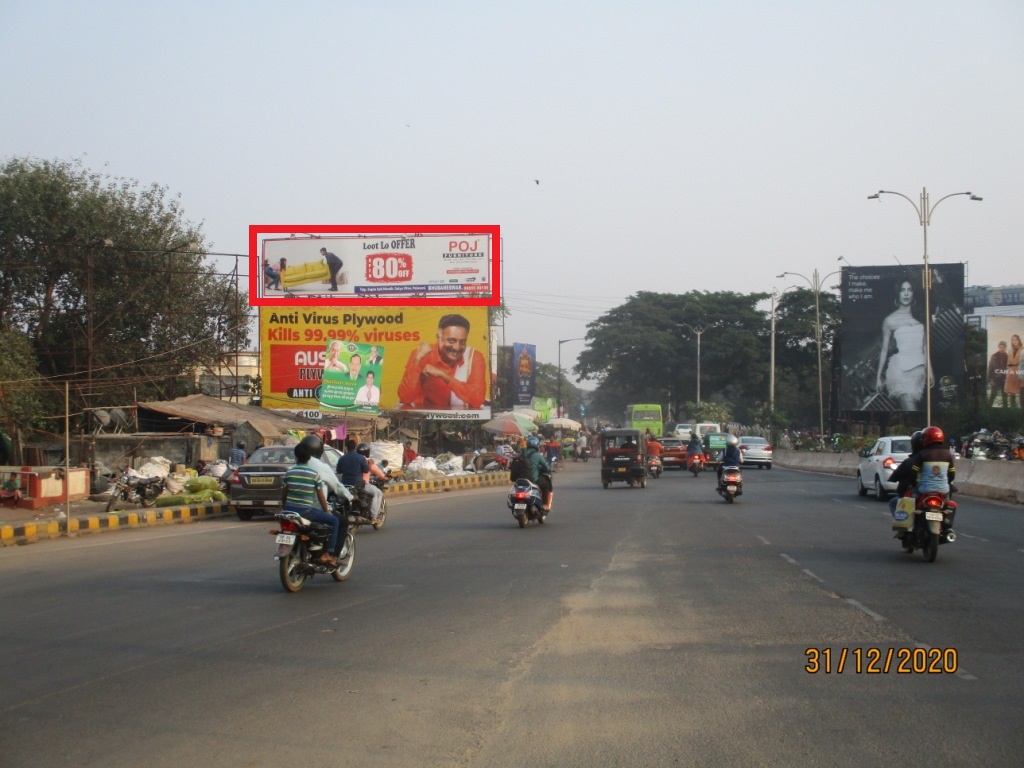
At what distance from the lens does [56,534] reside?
18453 millimetres

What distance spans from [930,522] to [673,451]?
35.5 m

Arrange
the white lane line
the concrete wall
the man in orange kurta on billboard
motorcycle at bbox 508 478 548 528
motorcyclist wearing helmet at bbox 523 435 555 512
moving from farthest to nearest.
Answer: the man in orange kurta on billboard, the concrete wall, motorcyclist wearing helmet at bbox 523 435 555 512, motorcycle at bbox 508 478 548 528, the white lane line

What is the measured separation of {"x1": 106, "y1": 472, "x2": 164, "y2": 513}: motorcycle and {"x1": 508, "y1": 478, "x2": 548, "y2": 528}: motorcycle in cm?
A: 941

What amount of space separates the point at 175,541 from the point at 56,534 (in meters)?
2.78

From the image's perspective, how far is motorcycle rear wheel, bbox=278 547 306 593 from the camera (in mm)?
10695

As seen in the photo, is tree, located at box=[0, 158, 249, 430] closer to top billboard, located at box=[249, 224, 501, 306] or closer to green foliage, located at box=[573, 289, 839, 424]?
top billboard, located at box=[249, 224, 501, 306]

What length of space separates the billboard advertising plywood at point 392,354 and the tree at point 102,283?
7.75 ft

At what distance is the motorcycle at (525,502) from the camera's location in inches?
735

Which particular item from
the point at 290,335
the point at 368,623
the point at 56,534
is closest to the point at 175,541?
the point at 56,534

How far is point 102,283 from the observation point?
4306 cm

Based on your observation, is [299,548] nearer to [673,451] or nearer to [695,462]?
[695,462]

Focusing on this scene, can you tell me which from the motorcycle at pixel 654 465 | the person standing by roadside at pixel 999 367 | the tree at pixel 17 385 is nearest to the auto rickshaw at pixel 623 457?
the motorcycle at pixel 654 465

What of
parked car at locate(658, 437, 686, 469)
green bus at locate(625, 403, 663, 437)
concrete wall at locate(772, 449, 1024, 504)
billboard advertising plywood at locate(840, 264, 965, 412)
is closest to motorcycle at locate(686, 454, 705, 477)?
parked car at locate(658, 437, 686, 469)
